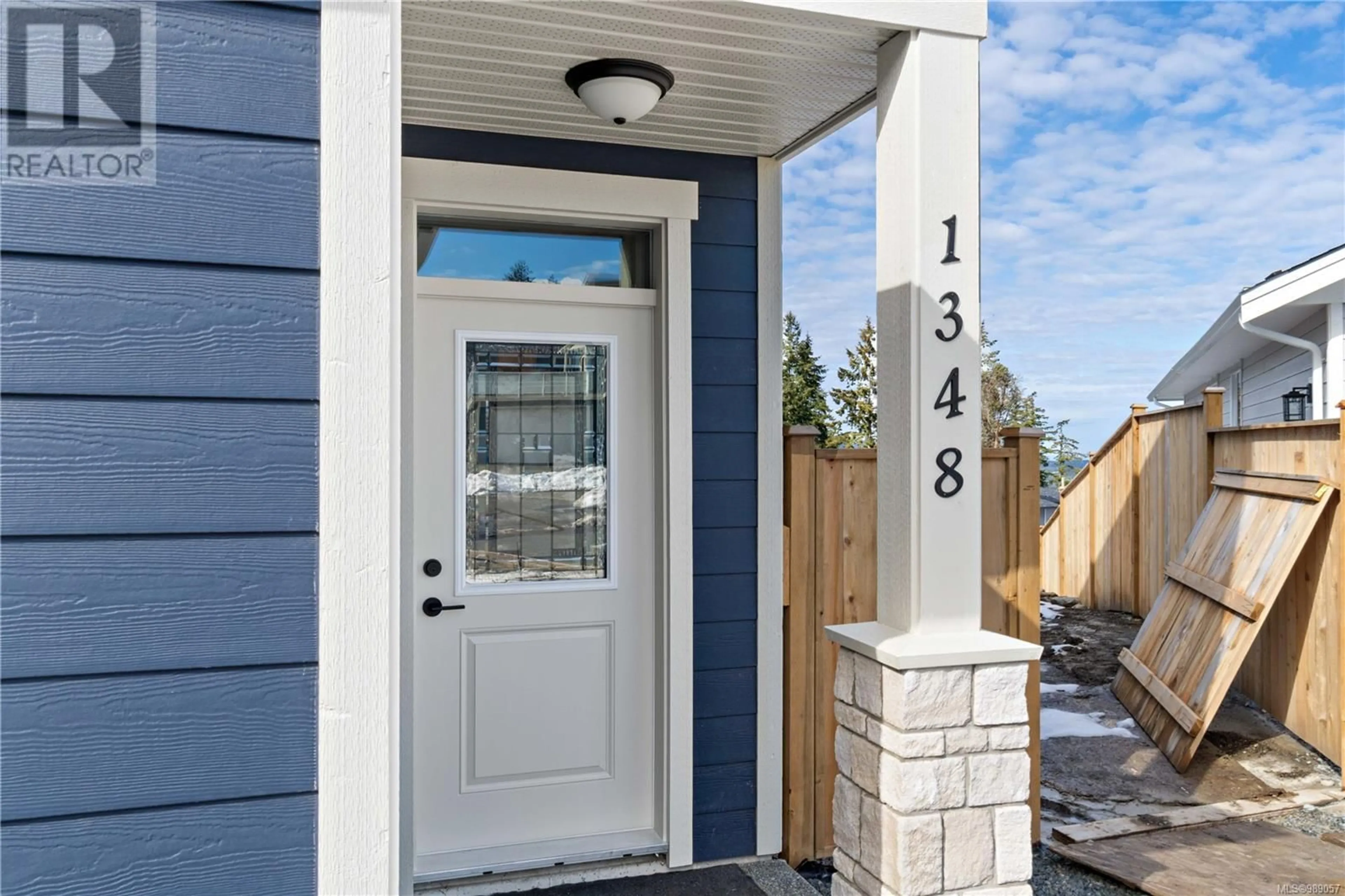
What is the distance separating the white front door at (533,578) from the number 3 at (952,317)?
4.45 feet

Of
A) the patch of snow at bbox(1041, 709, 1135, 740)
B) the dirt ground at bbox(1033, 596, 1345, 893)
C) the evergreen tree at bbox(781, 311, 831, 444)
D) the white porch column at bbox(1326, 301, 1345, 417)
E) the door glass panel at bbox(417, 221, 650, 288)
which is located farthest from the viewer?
the evergreen tree at bbox(781, 311, 831, 444)

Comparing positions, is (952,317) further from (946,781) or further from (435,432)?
(435,432)

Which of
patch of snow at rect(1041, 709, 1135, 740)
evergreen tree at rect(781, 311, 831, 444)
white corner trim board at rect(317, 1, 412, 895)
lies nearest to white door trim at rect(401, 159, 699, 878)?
white corner trim board at rect(317, 1, 412, 895)

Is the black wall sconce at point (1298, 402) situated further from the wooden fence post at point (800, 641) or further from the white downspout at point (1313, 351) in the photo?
the wooden fence post at point (800, 641)

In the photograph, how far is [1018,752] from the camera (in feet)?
7.00

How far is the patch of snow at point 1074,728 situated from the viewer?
4.69 metres

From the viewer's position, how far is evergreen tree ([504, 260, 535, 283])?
321 centimetres

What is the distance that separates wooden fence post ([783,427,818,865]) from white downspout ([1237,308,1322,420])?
4682 millimetres

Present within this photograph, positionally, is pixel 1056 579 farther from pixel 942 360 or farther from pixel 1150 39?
pixel 1150 39

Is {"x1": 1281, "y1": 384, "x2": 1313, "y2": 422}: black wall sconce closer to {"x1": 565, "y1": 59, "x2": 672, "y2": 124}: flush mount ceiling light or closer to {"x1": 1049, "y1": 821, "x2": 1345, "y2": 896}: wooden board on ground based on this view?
{"x1": 1049, "y1": 821, "x2": 1345, "y2": 896}: wooden board on ground

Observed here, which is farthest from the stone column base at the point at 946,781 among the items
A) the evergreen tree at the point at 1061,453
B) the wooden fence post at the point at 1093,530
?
the evergreen tree at the point at 1061,453

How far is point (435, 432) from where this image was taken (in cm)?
311

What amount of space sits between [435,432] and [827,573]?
58.8 inches

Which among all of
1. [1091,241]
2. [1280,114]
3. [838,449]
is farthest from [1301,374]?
[1091,241]
